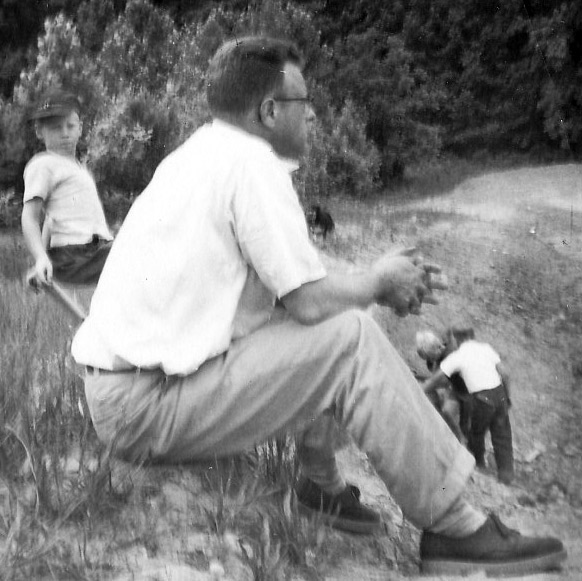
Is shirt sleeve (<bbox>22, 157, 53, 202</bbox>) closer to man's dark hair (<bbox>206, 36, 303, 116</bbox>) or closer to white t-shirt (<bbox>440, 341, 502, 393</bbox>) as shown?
man's dark hair (<bbox>206, 36, 303, 116</bbox>)

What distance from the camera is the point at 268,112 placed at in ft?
6.30

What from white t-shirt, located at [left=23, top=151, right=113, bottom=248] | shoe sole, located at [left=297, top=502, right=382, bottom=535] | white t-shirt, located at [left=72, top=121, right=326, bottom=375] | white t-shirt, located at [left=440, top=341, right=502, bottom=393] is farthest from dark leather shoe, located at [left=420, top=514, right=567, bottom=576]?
white t-shirt, located at [left=23, top=151, right=113, bottom=248]

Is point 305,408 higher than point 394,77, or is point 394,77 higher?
point 394,77

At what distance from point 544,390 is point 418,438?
26.2 inches

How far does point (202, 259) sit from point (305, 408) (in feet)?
1.34

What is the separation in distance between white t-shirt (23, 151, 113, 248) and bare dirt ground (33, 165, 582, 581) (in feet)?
2.63

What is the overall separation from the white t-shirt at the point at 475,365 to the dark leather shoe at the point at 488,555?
36 centimetres

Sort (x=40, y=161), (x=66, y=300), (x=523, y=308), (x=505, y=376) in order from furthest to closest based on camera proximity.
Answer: (x=40, y=161)
(x=66, y=300)
(x=523, y=308)
(x=505, y=376)

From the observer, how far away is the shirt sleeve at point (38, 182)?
2.63 metres

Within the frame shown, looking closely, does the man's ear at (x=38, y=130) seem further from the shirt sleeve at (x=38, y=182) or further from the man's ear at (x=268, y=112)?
the man's ear at (x=268, y=112)

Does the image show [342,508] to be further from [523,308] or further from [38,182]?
[38,182]

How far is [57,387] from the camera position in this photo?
6.98ft

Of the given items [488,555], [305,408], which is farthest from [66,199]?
[488,555]

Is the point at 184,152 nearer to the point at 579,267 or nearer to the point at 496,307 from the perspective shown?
the point at 496,307
